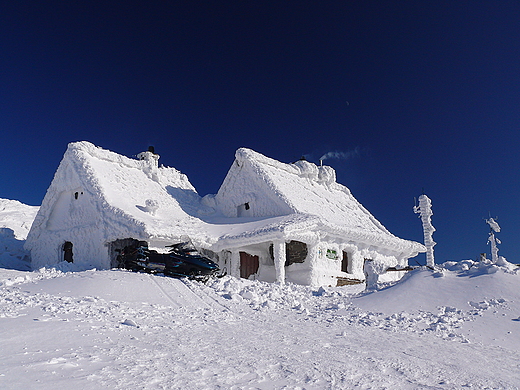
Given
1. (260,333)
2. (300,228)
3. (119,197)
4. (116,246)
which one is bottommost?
(260,333)

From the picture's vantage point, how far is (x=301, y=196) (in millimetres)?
22188

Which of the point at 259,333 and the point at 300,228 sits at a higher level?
the point at 300,228

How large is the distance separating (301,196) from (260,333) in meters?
16.0

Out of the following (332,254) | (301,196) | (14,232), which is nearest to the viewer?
(332,254)

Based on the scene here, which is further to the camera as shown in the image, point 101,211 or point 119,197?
point 119,197

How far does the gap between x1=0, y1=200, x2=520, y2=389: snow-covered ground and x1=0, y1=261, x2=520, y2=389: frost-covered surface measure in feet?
0.07

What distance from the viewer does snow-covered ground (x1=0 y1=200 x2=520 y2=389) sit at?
4117 mm

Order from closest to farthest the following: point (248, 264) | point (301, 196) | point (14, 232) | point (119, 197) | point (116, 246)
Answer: point (116, 246), point (119, 197), point (248, 264), point (301, 196), point (14, 232)

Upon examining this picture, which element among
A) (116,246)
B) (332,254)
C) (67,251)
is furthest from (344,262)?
(67,251)

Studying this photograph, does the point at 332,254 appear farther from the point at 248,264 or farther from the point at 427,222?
the point at 427,222

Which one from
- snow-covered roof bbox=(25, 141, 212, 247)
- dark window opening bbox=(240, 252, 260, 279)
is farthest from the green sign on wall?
snow-covered roof bbox=(25, 141, 212, 247)

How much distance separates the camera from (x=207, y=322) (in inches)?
287

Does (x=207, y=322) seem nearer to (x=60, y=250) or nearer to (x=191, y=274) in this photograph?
(x=191, y=274)

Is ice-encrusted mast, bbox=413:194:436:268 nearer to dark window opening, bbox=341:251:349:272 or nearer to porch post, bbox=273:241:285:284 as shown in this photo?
dark window opening, bbox=341:251:349:272
